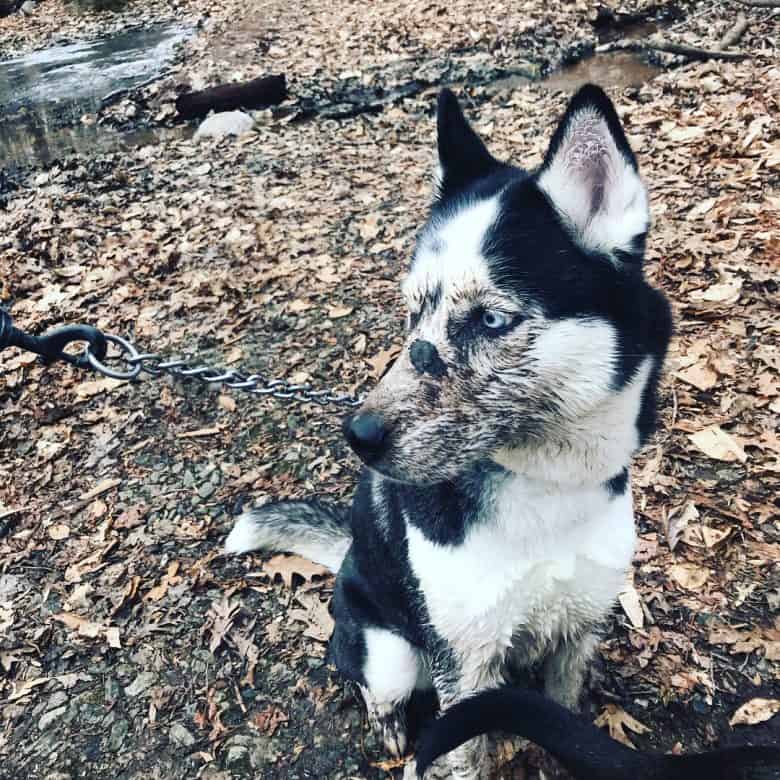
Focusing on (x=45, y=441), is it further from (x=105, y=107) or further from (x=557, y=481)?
(x=105, y=107)

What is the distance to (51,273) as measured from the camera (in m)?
6.19

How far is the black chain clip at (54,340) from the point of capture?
2.45 m

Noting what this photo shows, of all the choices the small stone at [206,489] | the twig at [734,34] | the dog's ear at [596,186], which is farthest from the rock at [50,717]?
the twig at [734,34]

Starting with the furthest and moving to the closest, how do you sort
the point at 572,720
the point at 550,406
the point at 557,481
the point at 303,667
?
the point at 303,667
the point at 557,481
the point at 550,406
the point at 572,720

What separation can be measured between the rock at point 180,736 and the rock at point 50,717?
0.52 m

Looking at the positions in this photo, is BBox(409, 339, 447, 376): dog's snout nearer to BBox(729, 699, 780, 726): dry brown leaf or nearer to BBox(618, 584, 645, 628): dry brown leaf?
BBox(618, 584, 645, 628): dry brown leaf

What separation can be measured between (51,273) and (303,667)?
470 cm

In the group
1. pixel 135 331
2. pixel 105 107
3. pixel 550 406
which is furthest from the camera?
pixel 105 107

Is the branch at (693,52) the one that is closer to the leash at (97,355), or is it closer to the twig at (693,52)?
the twig at (693,52)

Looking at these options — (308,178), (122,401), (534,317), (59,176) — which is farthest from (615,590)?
(59,176)

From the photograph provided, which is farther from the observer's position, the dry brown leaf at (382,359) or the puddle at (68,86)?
the puddle at (68,86)

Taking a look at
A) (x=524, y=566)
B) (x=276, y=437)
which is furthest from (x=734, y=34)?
(x=524, y=566)

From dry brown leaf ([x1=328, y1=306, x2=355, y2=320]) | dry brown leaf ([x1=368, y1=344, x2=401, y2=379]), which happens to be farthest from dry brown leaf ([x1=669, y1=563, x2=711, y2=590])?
dry brown leaf ([x1=328, y1=306, x2=355, y2=320])

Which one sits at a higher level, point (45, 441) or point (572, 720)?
point (572, 720)
